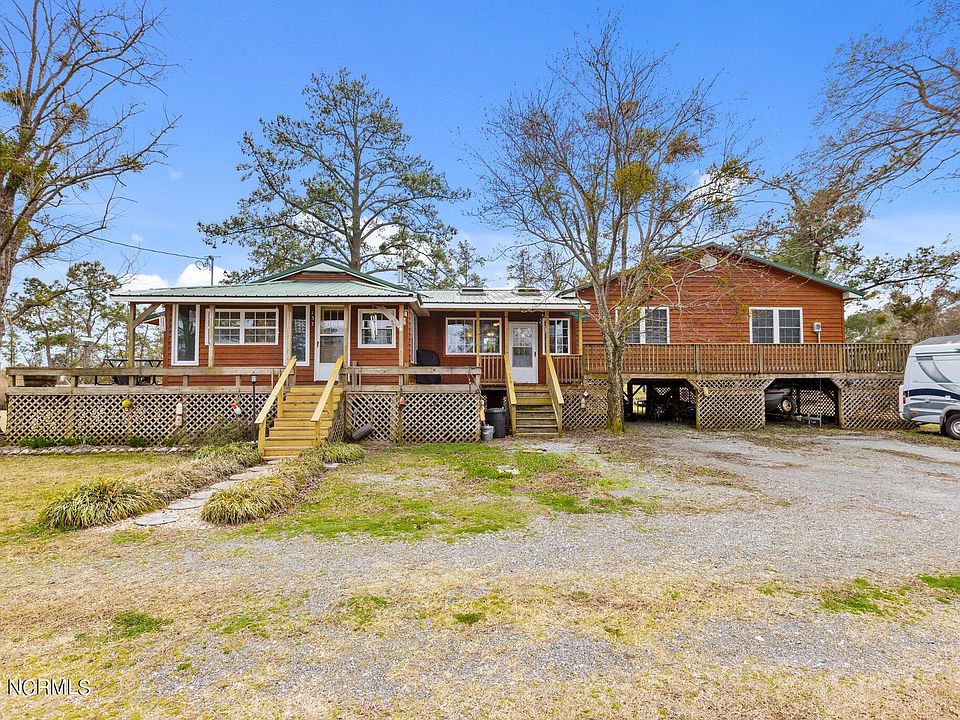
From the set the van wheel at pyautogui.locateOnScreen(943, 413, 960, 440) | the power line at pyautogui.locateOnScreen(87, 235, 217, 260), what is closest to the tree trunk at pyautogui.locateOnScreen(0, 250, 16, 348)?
the power line at pyautogui.locateOnScreen(87, 235, 217, 260)

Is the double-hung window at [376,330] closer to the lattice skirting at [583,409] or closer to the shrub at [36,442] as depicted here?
the lattice skirting at [583,409]

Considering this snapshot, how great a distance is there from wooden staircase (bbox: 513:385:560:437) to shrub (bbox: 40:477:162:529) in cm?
810

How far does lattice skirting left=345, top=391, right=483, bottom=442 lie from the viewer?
11.4 m

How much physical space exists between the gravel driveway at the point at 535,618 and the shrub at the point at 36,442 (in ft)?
25.7

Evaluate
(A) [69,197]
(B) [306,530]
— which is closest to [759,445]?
(B) [306,530]

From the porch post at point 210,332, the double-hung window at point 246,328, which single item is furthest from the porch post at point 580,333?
the porch post at point 210,332

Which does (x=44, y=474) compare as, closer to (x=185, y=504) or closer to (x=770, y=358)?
(x=185, y=504)

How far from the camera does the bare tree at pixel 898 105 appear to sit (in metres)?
7.67

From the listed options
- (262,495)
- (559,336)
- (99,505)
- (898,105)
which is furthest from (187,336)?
(898,105)

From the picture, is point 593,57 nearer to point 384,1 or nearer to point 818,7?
point 818,7

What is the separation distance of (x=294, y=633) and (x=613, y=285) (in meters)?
15.5

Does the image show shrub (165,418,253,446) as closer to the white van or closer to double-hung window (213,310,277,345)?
double-hung window (213,310,277,345)

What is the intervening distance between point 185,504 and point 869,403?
17.4 meters

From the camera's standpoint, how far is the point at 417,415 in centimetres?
1152
